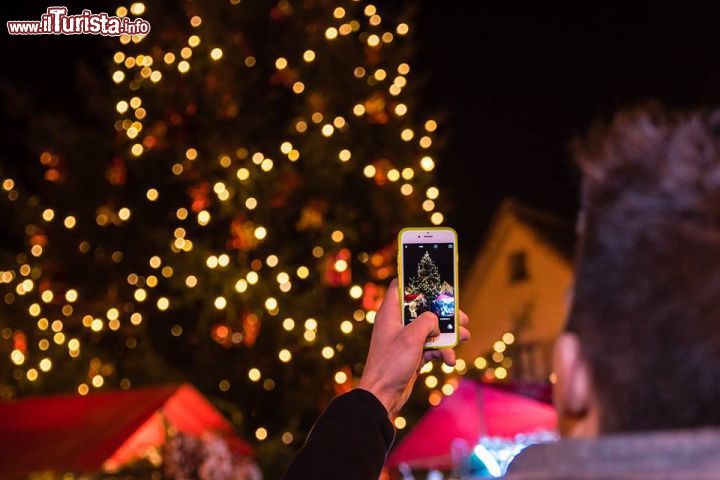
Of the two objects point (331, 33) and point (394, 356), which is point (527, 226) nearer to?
point (331, 33)

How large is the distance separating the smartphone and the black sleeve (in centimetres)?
49

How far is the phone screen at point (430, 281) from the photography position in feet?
6.73

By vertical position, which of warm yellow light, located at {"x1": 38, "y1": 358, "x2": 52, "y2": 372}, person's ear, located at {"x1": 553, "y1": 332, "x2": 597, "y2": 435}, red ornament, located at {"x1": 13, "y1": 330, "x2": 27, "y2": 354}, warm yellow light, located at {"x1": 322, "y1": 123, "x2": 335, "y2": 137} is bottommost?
warm yellow light, located at {"x1": 38, "y1": 358, "x2": 52, "y2": 372}

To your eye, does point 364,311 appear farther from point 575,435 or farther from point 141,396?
point 575,435

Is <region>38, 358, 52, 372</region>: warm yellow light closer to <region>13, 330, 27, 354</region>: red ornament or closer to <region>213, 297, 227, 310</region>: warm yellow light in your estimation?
<region>13, 330, 27, 354</region>: red ornament

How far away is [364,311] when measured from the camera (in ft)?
30.5

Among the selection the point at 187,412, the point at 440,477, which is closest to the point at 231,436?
the point at 187,412

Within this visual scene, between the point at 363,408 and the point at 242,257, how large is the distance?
7.93 m

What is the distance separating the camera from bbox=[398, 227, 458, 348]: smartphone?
200cm

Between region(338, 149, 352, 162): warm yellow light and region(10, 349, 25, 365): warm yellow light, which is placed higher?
region(338, 149, 352, 162): warm yellow light

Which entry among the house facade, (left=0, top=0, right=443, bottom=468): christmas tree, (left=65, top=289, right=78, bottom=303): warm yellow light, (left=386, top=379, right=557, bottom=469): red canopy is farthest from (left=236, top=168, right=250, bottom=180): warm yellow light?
the house facade

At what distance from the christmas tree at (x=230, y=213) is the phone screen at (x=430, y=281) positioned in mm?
6413

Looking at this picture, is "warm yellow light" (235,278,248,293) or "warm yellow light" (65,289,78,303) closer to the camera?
"warm yellow light" (235,278,248,293)

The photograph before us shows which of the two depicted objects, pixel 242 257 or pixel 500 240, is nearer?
pixel 242 257
